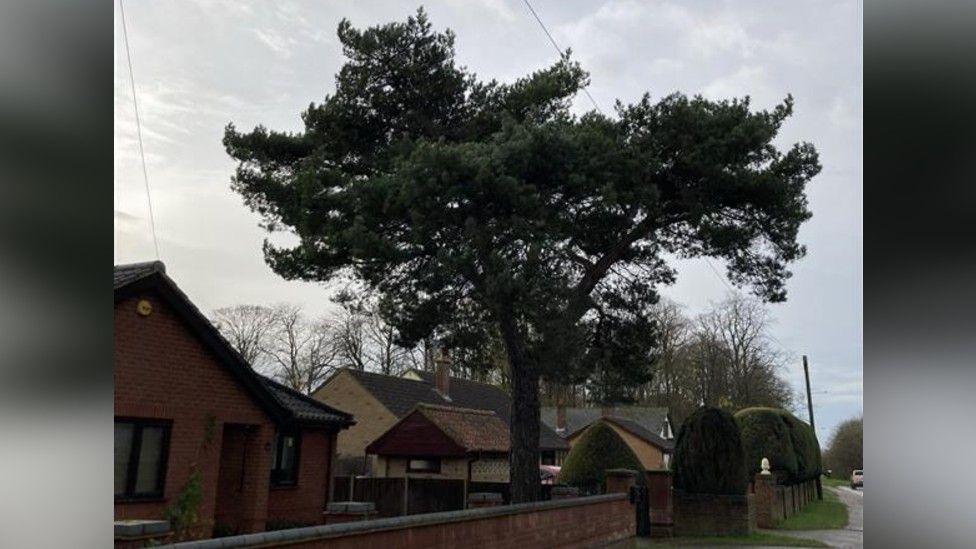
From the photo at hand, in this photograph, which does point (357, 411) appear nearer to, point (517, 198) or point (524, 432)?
point (524, 432)

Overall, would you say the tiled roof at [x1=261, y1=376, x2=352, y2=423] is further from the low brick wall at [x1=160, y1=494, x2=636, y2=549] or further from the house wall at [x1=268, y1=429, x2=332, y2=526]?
the low brick wall at [x1=160, y1=494, x2=636, y2=549]

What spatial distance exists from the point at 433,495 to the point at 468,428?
4.96 metres

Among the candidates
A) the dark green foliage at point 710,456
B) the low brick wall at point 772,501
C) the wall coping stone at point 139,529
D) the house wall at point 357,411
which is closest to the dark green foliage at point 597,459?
the dark green foliage at point 710,456

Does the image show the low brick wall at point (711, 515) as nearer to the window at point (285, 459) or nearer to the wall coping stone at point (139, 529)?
the window at point (285, 459)

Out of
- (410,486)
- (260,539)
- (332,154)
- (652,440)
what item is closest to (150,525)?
(260,539)

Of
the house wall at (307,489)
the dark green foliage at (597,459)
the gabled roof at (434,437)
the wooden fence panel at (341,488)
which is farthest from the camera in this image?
the gabled roof at (434,437)

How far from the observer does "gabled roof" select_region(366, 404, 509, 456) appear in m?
20.0

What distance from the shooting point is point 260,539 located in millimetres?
→ 4770

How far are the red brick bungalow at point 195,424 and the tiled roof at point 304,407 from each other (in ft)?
0.16

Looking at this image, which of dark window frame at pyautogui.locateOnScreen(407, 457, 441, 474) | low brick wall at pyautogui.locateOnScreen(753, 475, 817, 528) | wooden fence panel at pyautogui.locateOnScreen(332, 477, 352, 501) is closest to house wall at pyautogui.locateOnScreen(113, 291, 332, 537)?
wooden fence panel at pyautogui.locateOnScreen(332, 477, 352, 501)

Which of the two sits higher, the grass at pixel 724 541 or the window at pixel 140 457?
the window at pixel 140 457
